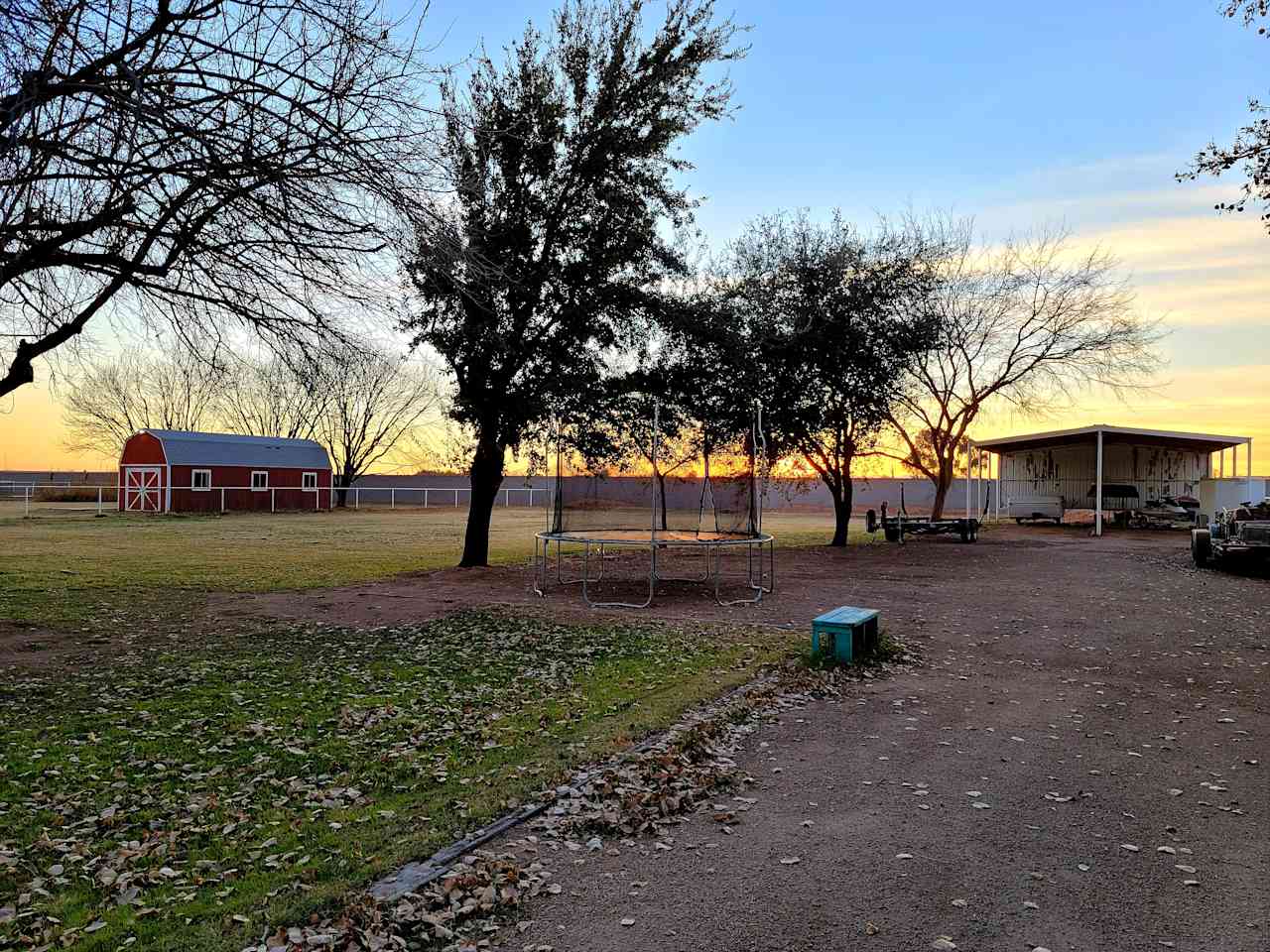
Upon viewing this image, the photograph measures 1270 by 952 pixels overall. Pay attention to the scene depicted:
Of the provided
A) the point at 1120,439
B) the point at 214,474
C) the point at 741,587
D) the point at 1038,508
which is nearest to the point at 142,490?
the point at 214,474

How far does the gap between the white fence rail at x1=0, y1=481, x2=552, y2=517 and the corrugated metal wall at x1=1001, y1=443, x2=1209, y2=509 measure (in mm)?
19578

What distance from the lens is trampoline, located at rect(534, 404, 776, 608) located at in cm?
1307

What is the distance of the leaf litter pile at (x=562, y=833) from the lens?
3.10 m

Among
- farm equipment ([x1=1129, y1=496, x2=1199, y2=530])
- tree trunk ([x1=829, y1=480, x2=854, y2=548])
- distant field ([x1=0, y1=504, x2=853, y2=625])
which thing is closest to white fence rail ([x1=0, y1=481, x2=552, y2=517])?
distant field ([x1=0, y1=504, x2=853, y2=625])

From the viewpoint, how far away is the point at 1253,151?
7.50m

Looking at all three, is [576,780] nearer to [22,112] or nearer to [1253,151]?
[22,112]

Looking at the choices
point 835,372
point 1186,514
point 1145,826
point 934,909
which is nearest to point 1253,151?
point 1145,826

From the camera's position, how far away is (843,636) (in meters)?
7.64

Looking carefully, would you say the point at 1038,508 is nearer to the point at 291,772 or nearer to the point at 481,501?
the point at 481,501

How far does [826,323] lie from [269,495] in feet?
104

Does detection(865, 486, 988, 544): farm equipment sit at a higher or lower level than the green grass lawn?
higher

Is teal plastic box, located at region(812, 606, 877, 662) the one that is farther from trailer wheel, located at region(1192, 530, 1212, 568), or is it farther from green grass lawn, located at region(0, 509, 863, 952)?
trailer wheel, located at region(1192, 530, 1212, 568)

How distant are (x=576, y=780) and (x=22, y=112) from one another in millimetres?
4868

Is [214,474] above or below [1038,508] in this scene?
above
